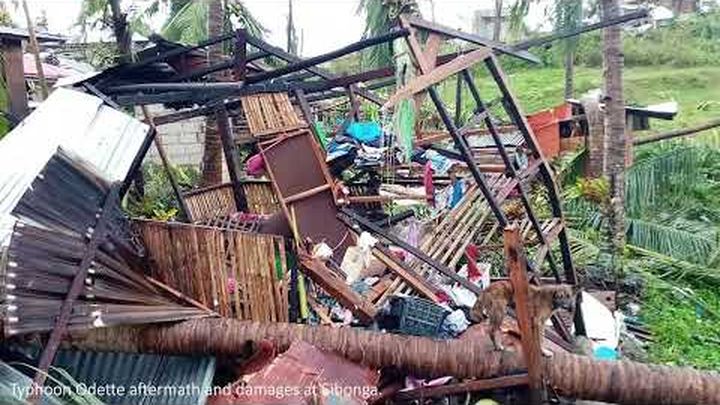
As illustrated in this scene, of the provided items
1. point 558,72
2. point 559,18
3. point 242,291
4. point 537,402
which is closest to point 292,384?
point 242,291

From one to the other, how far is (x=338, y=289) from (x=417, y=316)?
2.20 ft

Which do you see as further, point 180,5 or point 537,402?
point 180,5

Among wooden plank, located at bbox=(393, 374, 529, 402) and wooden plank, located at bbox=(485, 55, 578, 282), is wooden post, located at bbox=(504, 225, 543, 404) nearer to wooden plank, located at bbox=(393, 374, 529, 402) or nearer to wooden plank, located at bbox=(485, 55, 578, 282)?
wooden plank, located at bbox=(393, 374, 529, 402)

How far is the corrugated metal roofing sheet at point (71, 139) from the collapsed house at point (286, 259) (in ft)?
0.07

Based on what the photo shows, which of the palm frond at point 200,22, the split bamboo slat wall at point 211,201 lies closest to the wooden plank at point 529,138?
the split bamboo slat wall at point 211,201

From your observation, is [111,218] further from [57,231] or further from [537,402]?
[537,402]

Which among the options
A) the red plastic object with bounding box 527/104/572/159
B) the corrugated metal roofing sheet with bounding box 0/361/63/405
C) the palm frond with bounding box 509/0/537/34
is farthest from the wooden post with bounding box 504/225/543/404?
the palm frond with bounding box 509/0/537/34

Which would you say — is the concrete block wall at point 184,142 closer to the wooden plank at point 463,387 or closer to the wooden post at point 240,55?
the wooden post at point 240,55

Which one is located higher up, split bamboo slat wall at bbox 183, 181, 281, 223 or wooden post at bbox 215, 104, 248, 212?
wooden post at bbox 215, 104, 248, 212

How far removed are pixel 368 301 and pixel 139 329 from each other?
77.0 inches

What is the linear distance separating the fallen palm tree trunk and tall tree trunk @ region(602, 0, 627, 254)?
463 cm

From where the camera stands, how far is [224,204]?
8.49 meters

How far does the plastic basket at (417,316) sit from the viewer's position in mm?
4906

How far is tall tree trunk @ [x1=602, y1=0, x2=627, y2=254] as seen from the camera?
8.44 metres
